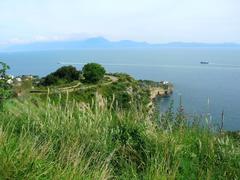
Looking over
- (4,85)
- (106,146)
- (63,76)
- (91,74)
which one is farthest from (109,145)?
(63,76)

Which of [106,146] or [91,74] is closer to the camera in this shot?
[106,146]

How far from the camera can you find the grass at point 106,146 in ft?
12.2

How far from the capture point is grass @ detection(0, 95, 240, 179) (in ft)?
12.2

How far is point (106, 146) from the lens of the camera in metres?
4.45

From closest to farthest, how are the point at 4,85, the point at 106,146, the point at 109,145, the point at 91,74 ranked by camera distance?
the point at 106,146
the point at 109,145
the point at 4,85
the point at 91,74

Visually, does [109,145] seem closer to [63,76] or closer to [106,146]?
[106,146]

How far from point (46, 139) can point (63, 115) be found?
495 mm

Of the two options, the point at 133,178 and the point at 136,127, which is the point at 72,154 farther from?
the point at 136,127

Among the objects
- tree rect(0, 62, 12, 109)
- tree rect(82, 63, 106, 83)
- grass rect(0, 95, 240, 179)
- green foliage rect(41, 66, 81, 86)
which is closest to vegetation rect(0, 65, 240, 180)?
grass rect(0, 95, 240, 179)

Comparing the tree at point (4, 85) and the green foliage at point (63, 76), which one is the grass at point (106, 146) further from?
the green foliage at point (63, 76)

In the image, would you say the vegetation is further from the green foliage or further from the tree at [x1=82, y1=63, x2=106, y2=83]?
the tree at [x1=82, y1=63, x2=106, y2=83]

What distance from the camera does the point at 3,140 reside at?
3973 millimetres

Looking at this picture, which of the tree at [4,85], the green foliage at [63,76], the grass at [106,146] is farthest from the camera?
the green foliage at [63,76]

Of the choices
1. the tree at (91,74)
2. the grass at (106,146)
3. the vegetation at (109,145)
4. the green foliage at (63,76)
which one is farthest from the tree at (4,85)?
the tree at (91,74)
